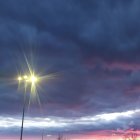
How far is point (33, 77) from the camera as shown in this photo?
35.9 m

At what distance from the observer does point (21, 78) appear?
120 feet

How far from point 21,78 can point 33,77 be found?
1.62 m
